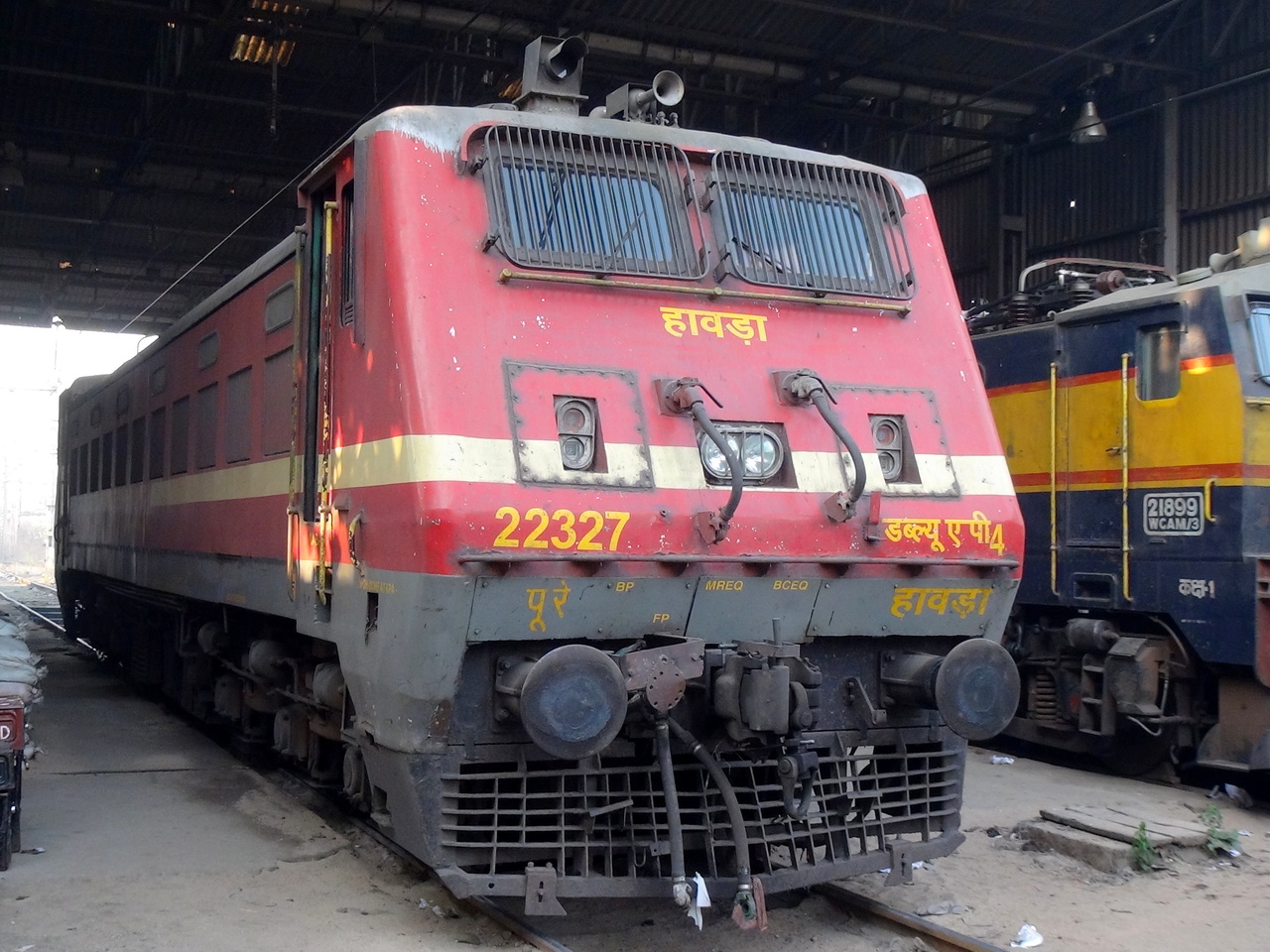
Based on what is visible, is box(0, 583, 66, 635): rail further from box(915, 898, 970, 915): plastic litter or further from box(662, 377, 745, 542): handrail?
box(662, 377, 745, 542): handrail

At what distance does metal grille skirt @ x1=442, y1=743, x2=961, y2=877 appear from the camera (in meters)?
5.18

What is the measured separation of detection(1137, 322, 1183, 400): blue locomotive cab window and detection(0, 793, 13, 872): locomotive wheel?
766cm

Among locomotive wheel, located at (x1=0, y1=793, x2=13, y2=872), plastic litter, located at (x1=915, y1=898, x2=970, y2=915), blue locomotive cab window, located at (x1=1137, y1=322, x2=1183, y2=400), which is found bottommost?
plastic litter, located at (x1=915, y1=898, x2=970, y2=915)

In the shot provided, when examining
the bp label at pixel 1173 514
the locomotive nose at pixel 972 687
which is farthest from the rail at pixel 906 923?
the bp label at pixel 1173 514

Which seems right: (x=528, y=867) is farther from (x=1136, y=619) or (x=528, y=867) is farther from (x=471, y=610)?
(x=1136, y=619)

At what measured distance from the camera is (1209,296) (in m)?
8.67

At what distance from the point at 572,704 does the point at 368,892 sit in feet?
7.03

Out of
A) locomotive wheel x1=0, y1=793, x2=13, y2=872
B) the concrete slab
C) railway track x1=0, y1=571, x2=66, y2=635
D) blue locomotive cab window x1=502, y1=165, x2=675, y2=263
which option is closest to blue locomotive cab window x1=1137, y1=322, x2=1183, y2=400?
the concrete slab

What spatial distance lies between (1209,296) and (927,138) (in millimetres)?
11269

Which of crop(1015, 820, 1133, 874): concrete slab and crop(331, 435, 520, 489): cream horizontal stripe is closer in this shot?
crop(331, 435, 520, 489): cream horizontal stripe

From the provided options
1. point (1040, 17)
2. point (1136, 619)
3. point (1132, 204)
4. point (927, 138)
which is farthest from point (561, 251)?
point (927, 138)

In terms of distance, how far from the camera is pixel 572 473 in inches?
204

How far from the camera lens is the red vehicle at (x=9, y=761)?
632cm

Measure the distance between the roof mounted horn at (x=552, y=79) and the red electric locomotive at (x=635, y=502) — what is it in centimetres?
2
